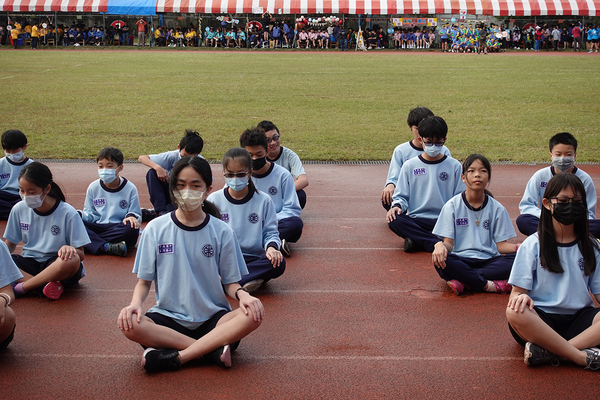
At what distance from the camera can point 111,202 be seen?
6.69 metres

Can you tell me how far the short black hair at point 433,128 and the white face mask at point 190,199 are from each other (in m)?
3.13

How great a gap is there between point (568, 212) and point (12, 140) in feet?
19.6

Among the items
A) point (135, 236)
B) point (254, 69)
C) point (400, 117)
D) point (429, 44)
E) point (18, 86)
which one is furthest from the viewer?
point (429, 44)

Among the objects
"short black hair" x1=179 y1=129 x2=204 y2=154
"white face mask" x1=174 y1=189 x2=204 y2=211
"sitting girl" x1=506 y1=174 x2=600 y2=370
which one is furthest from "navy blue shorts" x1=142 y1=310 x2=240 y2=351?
"short black hair" x1=179 y1=129 x2=204 y2=154

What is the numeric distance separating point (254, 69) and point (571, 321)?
2532 centimetres

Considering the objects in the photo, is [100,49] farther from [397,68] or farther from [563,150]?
[563,150]

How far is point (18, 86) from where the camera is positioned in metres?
21.2

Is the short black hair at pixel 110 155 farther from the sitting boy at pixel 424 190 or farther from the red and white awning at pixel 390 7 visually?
the red and white awning at pixel 390 7

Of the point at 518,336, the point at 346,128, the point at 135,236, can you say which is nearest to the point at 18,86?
the point at 346,128

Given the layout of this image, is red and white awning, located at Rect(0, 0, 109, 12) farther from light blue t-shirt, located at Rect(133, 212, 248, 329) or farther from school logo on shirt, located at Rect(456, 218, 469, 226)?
light blue t-shirt, located at Rect(133, 212, 248, 329)

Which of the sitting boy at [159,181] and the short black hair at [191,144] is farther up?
the short black hair at [191,144]

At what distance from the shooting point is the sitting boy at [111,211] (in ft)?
21.2

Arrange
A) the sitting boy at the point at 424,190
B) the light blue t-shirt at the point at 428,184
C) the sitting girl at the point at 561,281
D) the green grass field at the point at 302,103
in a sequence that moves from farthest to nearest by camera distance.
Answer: the green grass field at the point at 302,103, the light blue t-shirt at the point at 428,184, the sitting boy at the point at 424,190, the sitting girl at the point at 561,281

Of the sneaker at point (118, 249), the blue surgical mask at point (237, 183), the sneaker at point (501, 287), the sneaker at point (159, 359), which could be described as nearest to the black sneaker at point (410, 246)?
the sneaker at point (501, 287)
